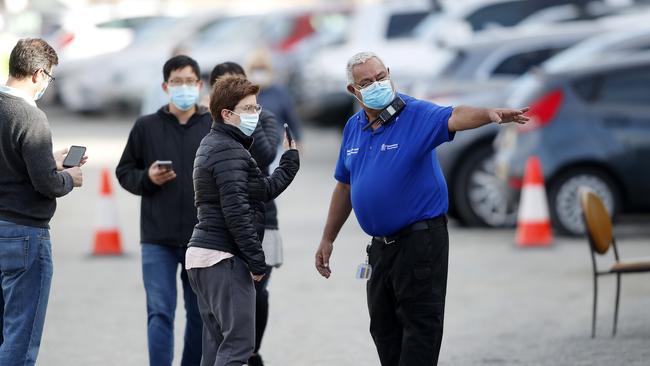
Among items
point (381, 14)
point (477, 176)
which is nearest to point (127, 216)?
point (477, 176)

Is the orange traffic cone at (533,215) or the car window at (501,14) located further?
the car window at (501,14)

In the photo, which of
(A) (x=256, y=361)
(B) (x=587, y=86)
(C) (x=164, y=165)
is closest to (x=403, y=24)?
(B) (x=587, y=86)

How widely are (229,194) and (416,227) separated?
846mm

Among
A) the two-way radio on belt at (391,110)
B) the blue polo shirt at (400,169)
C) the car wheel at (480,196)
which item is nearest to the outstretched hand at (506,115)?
the blue polo shirt at (400,169)

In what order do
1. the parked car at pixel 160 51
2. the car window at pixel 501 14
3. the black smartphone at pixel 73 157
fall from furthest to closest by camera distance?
the parked car at pixel 160 51 < the car window at pixel 501 14 < the black smartphone at pixel 73 157

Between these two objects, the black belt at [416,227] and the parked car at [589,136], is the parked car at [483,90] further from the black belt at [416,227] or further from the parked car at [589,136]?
the black belt at [416,227]

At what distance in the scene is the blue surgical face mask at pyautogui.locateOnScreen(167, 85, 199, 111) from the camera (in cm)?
792

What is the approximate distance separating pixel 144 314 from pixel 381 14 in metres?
14.5

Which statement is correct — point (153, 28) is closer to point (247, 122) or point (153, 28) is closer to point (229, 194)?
point (247, 122)

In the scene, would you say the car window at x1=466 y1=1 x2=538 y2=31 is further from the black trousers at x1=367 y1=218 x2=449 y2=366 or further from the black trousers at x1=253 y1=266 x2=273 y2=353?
the black trousers at x1=367 y1=218 x2=449 y2=366

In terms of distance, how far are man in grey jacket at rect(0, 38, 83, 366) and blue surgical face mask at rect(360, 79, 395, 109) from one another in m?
1.35

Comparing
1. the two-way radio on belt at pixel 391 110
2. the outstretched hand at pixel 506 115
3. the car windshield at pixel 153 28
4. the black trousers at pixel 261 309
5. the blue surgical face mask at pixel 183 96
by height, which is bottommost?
the black trousers at pixel 261 309

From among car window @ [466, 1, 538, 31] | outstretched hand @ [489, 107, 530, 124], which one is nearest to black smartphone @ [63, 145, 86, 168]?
outstretched hand @ [489, 107, 530, 124]

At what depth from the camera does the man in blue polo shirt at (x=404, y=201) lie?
22.4 ft
